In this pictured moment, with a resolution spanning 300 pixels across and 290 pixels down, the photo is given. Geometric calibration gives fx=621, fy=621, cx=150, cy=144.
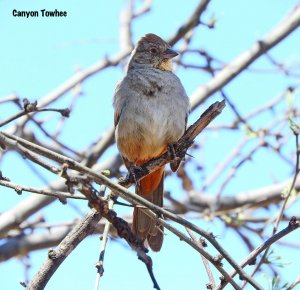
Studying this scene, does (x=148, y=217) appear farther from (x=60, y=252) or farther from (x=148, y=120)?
(x=60, y=252)

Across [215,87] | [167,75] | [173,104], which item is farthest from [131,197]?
[215,87]

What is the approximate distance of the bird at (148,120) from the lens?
481 cm

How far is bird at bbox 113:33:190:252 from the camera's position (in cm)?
481

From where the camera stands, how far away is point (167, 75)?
17.4 ft

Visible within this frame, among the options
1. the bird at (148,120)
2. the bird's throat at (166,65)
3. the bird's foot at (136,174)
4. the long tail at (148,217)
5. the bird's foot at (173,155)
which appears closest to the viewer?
the bird's foot at (136,174)

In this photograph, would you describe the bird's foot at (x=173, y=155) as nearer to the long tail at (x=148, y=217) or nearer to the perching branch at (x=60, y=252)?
the long tail at (x=148, y=217)

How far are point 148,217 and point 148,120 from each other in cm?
80

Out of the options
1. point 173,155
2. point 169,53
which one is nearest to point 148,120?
point 173,155

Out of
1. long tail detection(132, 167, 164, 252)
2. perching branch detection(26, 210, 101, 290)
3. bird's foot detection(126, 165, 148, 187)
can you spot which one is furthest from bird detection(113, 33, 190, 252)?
perching branch detection(26, 210, 101, 290)

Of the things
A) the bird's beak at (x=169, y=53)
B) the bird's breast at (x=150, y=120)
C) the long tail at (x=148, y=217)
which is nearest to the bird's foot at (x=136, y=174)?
the long tail at (x=148, y=217)

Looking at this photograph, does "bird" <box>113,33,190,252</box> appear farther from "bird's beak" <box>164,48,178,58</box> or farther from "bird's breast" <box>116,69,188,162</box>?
"bird's beak" <box>164,48,178,58</box>

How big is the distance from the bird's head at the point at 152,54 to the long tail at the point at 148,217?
1098 millimetres

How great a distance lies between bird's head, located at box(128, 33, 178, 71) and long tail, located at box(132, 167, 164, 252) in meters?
1.10

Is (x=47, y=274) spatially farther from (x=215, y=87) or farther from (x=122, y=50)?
(x=122, y=50)
